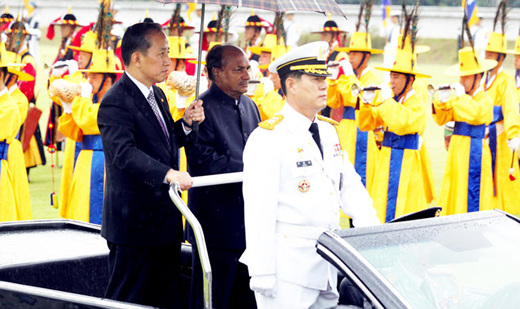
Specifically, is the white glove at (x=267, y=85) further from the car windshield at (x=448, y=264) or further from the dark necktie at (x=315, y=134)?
the car windshield at (x=448, y=264)

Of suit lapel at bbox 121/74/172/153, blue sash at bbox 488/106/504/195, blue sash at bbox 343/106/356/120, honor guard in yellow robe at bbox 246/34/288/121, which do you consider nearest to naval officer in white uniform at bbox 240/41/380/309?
suit lapel at bbox 121/74/172/153

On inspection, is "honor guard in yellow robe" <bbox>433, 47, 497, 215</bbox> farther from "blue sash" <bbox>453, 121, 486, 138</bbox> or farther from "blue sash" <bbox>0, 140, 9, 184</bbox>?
"blue sash" <bbox>0, 140, 9, 184</bbox>

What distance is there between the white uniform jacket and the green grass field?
4645 millimetres

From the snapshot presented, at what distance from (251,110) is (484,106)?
3.77 meters

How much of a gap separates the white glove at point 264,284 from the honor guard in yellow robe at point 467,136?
4.90 meters

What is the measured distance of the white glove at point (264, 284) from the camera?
2.91m

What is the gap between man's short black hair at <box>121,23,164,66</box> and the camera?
3711 millimetres

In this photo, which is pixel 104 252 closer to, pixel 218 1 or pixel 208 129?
pixel 208 129

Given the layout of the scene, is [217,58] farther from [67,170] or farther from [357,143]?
[357,143]

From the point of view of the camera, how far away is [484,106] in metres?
7.51

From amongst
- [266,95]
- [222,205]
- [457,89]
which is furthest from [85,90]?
[457,89]

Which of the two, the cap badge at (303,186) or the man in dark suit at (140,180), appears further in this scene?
the man in dark suit at (140,180)

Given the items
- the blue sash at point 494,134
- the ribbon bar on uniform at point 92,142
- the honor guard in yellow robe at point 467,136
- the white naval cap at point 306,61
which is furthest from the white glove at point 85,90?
the blue sash at point 494,134

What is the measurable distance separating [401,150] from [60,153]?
8298mm
